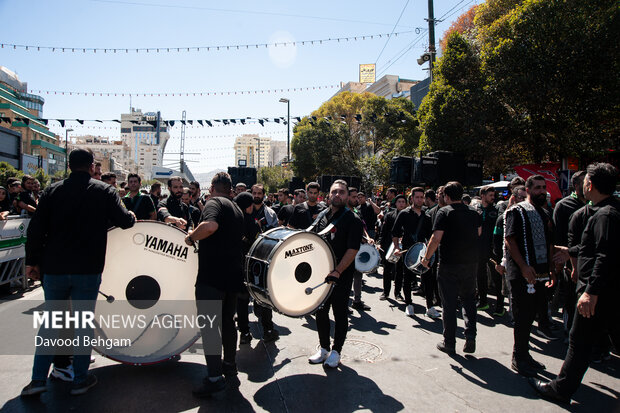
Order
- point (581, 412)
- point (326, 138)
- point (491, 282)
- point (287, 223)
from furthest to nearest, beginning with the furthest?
point (326, 138)
point (491, 282)
point (287, 223)
point (581, 412)

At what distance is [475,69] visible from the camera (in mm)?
15055

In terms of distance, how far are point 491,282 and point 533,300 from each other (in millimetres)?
3921

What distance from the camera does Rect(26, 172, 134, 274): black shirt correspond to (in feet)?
11.5

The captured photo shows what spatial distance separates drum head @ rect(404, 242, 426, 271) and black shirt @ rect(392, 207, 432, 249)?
36 cm

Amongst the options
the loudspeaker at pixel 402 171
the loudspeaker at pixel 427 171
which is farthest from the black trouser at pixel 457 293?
the loudspeaker at pixel 402 171

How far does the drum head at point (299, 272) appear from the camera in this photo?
3.81 m

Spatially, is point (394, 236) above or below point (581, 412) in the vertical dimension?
above

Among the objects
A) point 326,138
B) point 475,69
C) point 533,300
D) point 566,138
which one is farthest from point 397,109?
point 533,300

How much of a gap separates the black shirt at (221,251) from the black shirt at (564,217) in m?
4.10

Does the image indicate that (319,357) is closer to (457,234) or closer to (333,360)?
(333,360)

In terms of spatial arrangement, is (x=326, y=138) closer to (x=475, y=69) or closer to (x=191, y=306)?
(x=475, y=69)

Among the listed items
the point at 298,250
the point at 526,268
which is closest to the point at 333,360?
the point at 298,250

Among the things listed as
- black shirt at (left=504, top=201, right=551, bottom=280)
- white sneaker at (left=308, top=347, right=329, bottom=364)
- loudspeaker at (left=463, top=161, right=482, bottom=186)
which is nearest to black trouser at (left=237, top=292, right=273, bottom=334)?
white sneaker at (left=308, top=347, right=329, bottom=364)

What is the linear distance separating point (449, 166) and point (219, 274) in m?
9.19
